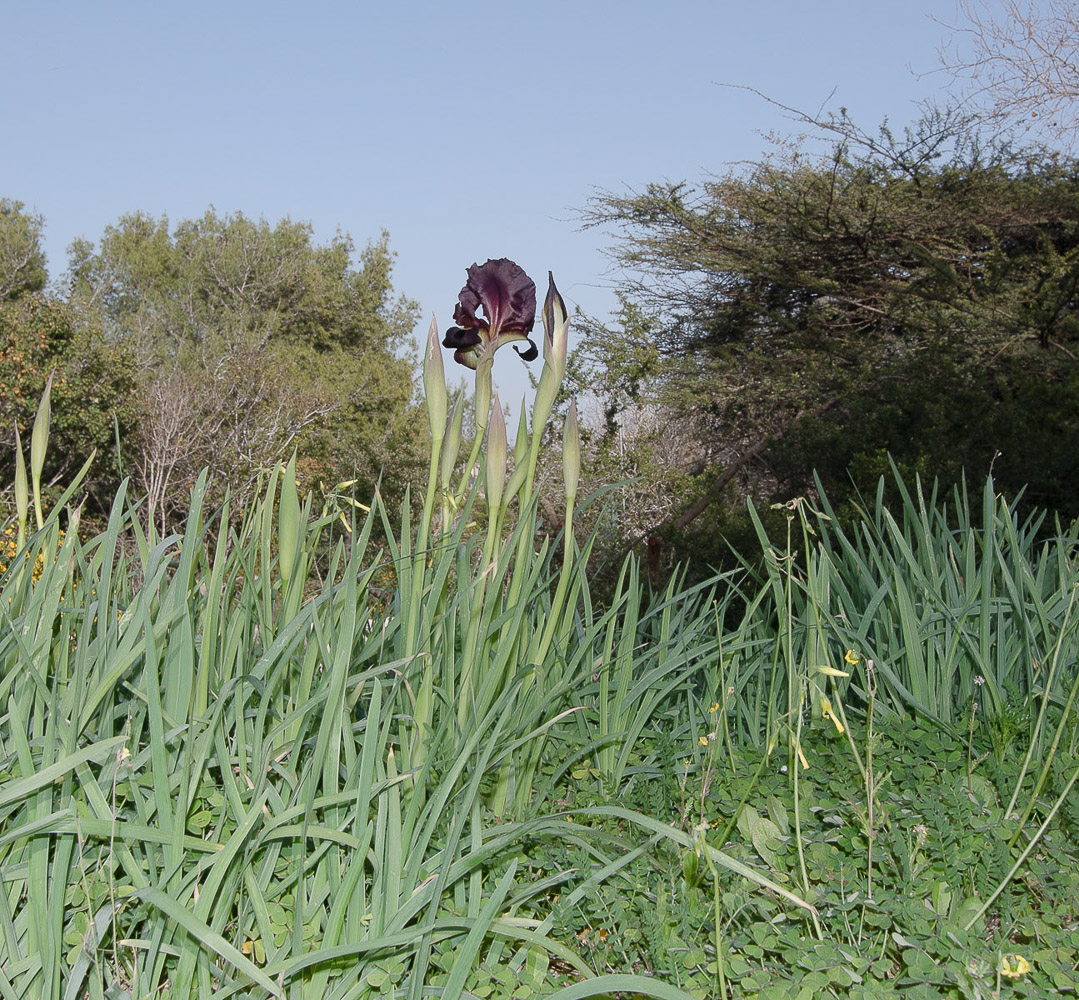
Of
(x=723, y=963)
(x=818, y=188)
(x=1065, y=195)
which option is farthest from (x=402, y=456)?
(x=723, y=963)

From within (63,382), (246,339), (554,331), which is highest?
(246,339)

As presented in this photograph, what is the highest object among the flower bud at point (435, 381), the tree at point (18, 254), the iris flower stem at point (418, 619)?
the tree at point (18, 254)

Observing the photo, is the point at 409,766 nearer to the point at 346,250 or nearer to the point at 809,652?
the point at 809,652

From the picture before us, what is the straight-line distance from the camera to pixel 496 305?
141 cm

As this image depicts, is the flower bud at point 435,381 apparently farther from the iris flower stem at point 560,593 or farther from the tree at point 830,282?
the tree at point 830,282

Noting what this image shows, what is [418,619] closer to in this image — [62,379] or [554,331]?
[554,331]

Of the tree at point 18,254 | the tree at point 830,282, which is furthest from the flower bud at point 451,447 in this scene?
the tree at point 18,254

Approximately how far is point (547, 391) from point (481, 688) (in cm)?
43

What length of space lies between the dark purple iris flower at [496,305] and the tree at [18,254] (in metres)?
17.0

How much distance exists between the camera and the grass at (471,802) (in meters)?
1.03

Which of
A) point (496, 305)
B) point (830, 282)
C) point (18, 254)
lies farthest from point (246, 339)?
point (496, 305)

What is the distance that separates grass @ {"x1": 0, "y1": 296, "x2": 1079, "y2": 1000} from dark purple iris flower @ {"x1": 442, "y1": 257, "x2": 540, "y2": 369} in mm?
87

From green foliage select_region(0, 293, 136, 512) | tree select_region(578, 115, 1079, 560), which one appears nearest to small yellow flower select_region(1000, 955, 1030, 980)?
tree select_region(578, 115, 1079, 560)

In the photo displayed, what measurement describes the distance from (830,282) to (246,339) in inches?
433
